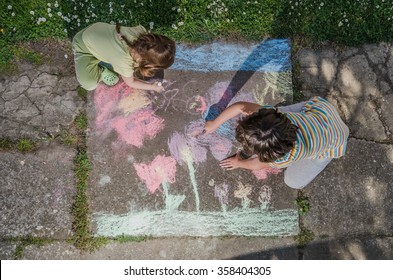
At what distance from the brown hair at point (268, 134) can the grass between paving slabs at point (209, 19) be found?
1.56 metres

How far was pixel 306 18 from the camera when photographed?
440 cm

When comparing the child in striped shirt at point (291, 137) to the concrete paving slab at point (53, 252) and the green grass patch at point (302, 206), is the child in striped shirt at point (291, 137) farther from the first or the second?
the concrete paving slab at point (53, 252)

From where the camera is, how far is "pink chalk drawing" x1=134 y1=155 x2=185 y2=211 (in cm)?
405

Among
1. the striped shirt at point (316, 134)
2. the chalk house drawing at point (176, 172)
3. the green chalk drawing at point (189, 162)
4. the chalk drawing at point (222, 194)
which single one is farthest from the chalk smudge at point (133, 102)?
the striped shirt at point (316, 134)

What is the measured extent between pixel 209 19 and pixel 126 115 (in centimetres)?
126

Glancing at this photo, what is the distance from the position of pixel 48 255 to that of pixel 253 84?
2499 mm

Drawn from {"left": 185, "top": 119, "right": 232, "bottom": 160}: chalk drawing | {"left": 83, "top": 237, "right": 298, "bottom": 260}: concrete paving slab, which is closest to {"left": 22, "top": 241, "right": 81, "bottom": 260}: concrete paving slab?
{"left": 83, "top": 237, "right": 298, "bottom": 260}: concrete paving slab

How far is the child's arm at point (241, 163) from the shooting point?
12.3 ft

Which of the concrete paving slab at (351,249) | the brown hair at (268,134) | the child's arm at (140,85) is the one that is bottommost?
the concrete paving slab at (351,249)

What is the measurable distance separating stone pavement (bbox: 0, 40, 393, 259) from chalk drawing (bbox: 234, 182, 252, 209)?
1 centimetres

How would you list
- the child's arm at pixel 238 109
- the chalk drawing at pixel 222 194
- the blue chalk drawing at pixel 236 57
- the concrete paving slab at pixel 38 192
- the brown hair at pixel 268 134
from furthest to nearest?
1. the blue chalk drawing at pixel 236 57
2. the chalk drawing at pixel 222 194
3. the concrete paving slab at pixel 38 192
4. the child's arm at pixel 238 109
5. the brown hair at pixel 268 134

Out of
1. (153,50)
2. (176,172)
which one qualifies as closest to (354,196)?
(176,172)

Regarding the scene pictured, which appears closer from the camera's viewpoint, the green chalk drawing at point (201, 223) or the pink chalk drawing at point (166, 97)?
the green chalk drawing at point (201, 223)

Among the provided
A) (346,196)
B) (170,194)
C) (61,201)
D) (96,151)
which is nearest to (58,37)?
(96,151)
